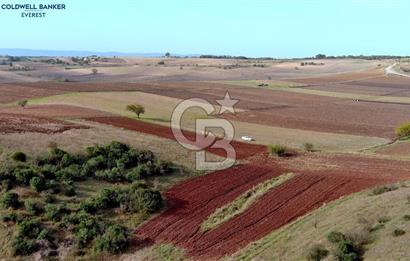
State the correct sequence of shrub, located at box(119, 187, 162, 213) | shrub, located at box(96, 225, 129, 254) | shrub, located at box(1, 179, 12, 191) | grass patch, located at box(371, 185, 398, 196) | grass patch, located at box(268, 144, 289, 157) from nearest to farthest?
shrub, located at box(96, 225, 129, 254) < grass patch, located at box(371, 185, 398, 196) < shrub, located at box(119, 187, 162, 213) < shrub, located at box(1, 179, 12, 191) < grass patch, located at box(268, 144, 289, 157)

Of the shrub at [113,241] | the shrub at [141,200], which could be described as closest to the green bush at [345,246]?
the shrub at [113,241]

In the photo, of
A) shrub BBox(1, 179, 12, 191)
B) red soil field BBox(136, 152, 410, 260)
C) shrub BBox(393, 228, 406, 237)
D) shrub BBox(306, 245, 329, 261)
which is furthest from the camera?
shrub BBox(1, 179, 12, 191)

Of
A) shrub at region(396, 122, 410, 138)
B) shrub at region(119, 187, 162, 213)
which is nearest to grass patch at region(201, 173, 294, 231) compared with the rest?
shrub at region(119, 187, 162, 213)

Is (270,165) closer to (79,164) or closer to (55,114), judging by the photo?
(79,164)

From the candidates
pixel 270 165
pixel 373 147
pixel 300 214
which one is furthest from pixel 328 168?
pixel 373 147

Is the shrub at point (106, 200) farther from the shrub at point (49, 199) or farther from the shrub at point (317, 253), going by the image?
the shrub at point (317, 253)

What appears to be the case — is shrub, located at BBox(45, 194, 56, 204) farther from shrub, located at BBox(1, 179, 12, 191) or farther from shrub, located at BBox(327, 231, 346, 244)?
shrub, located at BBox(327, 231, 346, 244)
